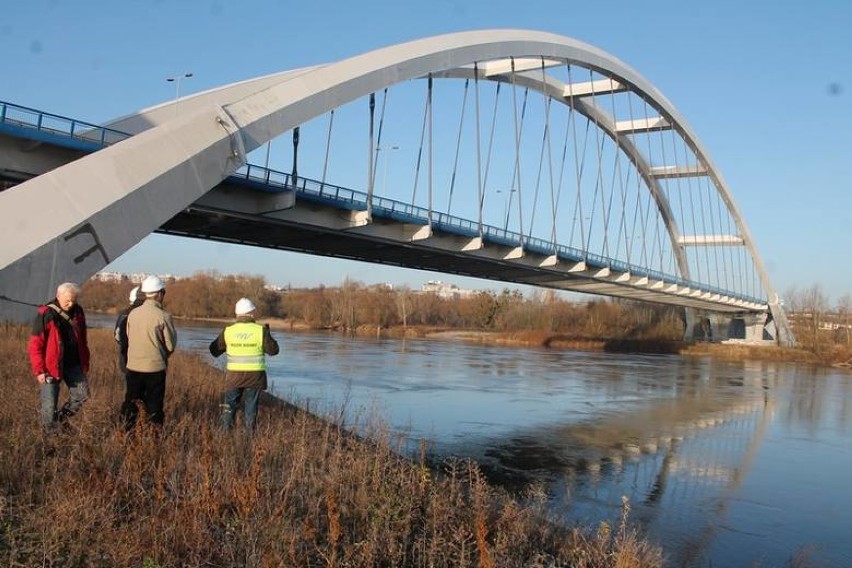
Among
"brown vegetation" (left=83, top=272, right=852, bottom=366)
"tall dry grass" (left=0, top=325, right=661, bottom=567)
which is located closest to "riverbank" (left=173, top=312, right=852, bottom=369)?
"brown vegetation" (left=83, top=272, right=852, bottom=366)

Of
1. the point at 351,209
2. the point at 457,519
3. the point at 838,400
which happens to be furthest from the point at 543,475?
the point at 838,400

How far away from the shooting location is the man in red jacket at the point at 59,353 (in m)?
5.44

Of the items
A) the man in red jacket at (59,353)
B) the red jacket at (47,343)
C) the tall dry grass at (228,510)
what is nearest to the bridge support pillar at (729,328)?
the tall dry grass at (228,510)

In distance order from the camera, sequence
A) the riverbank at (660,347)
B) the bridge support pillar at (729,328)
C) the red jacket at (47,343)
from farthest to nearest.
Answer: the bridge support pillar at (729,328), the riverbank at (660,347), the red jacket at (47,343)

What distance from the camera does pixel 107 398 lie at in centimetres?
720

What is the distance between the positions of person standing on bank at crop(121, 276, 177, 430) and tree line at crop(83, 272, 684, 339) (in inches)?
2443

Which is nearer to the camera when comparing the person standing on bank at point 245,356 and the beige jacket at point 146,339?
the beige jacket at point 146,339

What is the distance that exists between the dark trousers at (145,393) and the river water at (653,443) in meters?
2.86

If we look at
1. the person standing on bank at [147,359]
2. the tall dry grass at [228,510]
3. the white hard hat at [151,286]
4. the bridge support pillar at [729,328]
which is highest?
the bridge support pillar at [729,328]

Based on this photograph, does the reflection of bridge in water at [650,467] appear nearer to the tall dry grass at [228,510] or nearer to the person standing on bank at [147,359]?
the tall dry grass at [228,510]

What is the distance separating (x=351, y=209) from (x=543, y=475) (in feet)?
45.6

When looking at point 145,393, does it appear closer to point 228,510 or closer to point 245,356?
point 245,356

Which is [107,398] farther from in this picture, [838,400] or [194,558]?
[838,400]

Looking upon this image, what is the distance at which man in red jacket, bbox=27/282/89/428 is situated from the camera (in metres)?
5.44
